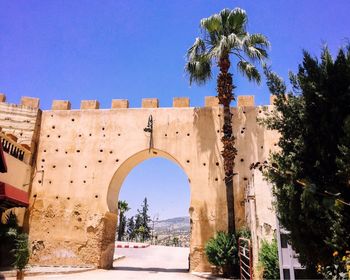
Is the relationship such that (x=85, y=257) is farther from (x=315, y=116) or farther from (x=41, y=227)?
(x=315, y=116)

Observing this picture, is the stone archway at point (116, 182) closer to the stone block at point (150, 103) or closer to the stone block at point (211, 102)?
the stone block at point (150, 103)

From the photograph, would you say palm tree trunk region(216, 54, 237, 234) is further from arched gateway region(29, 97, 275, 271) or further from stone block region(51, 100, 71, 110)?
stone block region(51, 100, 71, 110)

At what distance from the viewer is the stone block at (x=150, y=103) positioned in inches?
626

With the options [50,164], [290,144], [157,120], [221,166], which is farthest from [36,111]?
[290,144]

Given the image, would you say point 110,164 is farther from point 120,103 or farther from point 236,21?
point 236,21

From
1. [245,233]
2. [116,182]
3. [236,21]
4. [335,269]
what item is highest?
[236,21]

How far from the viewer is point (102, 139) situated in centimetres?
1565

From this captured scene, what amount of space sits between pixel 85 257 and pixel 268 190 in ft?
29.1

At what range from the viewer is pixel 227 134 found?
13070mm

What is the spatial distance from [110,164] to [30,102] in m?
5.44

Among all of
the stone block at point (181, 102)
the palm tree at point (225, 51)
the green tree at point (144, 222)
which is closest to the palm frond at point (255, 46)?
the palm tree at point (225, 51)

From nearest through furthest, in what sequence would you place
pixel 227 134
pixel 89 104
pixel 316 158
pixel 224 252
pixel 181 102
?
1. pixel 316 158
2. pixel 224 252
3. pixel 227 134
4. pixel 181 102
5. pixel 89 104

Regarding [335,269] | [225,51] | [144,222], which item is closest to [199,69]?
[225,51]

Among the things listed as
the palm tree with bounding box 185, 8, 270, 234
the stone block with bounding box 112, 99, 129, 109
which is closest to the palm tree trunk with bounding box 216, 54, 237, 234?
the palm tree with bounding box 185, 8, 270, 234
